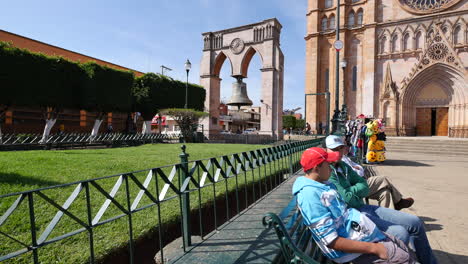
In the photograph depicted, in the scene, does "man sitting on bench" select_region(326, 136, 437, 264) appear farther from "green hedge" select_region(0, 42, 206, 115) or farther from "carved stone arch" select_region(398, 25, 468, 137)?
"carved stone arch" select_region(398, 25, 468, 137)

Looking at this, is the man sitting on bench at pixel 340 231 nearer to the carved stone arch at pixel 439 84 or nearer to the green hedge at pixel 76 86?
the green hedge at pixel 76 86

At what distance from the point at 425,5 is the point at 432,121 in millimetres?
11787

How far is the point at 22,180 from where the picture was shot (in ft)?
17.2

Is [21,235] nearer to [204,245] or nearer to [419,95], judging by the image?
[204,245]

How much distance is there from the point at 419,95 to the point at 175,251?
31189 millimetres

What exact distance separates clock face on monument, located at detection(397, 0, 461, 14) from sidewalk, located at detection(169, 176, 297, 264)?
3234cm

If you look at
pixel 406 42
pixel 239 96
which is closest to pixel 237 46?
pixel 239 96

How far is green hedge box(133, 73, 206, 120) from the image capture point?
25719mm

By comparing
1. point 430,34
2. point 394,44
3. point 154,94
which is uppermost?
point 430,34

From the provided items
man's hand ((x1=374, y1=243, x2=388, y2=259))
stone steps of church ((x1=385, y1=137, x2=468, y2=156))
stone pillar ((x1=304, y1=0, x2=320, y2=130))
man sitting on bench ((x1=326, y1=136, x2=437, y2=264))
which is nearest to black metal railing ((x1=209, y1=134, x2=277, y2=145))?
stone steps of church ((x1=385, y1=137, x2=468, y2=156))

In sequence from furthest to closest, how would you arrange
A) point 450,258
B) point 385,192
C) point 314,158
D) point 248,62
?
point 248,62 < point 385,192 < point 450,258 < point 314,158

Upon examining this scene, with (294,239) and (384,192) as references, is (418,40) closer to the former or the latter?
(384,192)

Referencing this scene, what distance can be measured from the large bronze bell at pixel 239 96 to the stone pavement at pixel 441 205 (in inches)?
532

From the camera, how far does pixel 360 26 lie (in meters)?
29.6
